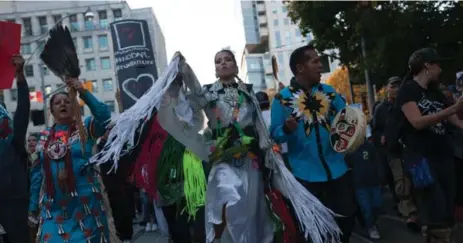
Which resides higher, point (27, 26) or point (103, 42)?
point (27, 26)

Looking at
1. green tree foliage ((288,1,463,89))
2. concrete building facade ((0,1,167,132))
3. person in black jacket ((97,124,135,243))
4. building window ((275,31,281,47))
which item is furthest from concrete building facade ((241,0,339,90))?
person in black jacket ((97,124,135,243))

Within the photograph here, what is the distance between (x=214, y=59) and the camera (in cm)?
473

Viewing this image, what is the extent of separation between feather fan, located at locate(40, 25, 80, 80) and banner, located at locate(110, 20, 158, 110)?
6.57 m

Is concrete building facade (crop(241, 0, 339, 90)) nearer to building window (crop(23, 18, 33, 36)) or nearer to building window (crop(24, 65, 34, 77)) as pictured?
building window (crop(23, 18, 33, 36))

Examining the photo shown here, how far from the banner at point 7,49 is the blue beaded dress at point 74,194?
1.75 feet

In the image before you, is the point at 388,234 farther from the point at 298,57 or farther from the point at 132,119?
the point at 132,119

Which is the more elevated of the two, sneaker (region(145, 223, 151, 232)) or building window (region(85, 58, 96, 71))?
building window (region(85, 58, 96, 71))

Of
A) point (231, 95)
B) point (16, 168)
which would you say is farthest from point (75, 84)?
point (231, 95)

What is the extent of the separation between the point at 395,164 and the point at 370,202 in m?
0.67

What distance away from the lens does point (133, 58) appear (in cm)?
1162

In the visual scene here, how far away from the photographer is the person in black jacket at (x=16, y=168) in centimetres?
414

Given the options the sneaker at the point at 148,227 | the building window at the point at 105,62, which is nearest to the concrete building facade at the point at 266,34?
the building window at the point at 105,62

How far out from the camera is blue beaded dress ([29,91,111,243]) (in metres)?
4.23

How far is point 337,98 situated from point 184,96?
1.23 metres
